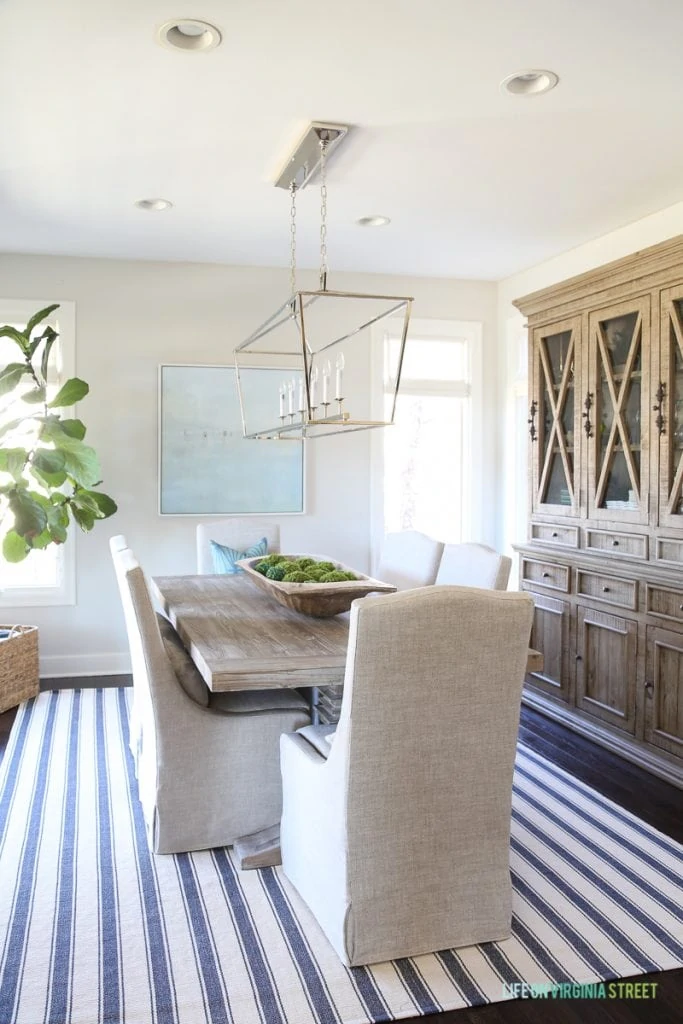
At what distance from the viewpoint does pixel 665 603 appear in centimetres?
355

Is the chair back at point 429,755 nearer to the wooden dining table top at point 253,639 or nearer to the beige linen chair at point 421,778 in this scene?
the beige linen chair at point 421,778

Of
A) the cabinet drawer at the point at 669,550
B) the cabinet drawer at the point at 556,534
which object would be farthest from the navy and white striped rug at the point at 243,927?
the cabinet drawer at the point at 556,534

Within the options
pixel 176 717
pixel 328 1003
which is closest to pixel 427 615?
pixel 328 1003

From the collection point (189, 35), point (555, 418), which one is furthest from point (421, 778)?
point (555, 418)

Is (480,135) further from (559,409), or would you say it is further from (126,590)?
(126,590)

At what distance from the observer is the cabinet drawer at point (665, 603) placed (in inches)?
137

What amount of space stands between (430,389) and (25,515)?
2.81m

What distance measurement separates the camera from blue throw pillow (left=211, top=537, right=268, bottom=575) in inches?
177

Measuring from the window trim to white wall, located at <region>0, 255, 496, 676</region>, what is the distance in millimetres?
653

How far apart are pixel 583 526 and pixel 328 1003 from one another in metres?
2.73

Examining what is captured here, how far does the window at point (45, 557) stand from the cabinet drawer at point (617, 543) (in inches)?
121

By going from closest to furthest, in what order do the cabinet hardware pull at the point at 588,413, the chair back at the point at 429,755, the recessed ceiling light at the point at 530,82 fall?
1. the chair back at the point at 429,755
2. the recessed ceiling light at the point at 530,82
3. the cabinet hardware pull at the point at 588,413

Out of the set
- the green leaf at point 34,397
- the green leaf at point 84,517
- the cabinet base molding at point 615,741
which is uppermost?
the green leaf at point 34,397

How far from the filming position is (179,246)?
4.85 metres
